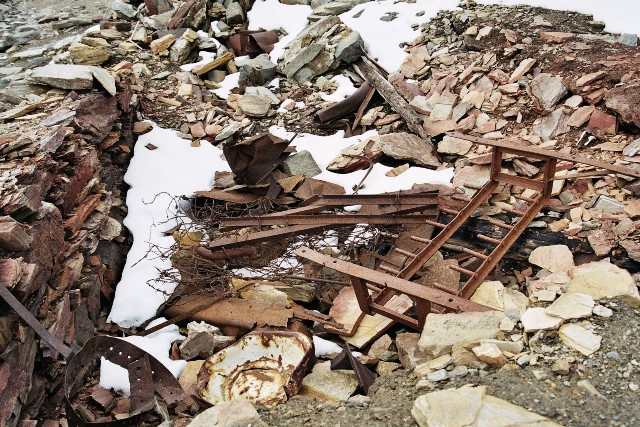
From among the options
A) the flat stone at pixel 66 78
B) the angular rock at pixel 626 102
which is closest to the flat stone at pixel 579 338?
the angular rock at pixel 626 102

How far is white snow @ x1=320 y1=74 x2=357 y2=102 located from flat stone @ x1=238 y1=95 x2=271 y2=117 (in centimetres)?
94

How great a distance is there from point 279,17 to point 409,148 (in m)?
5.17

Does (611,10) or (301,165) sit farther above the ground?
(611,10)

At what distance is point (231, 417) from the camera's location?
11.4 feet

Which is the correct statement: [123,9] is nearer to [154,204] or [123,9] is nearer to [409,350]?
[154,204]

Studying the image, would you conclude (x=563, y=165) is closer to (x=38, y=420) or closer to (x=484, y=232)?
(x=484, y=232)

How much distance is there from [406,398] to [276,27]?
8805 mm

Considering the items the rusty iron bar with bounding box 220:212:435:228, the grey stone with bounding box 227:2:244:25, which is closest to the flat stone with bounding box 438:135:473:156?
the rusty iron bar with bounding box 220:212:435:228

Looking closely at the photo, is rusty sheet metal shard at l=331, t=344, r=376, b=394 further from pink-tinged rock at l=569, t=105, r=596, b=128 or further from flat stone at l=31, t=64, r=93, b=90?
flat stone at l=31, t=64, r=93, b=90

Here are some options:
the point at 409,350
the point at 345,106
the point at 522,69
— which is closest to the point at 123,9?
the point at 345,106

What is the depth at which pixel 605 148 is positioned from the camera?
6.07 m

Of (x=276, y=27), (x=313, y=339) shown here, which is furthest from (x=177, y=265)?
(x=276, y=27)

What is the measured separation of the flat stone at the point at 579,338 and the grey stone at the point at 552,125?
3621 mm

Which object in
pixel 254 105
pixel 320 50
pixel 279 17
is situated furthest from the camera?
pixel 279 17
